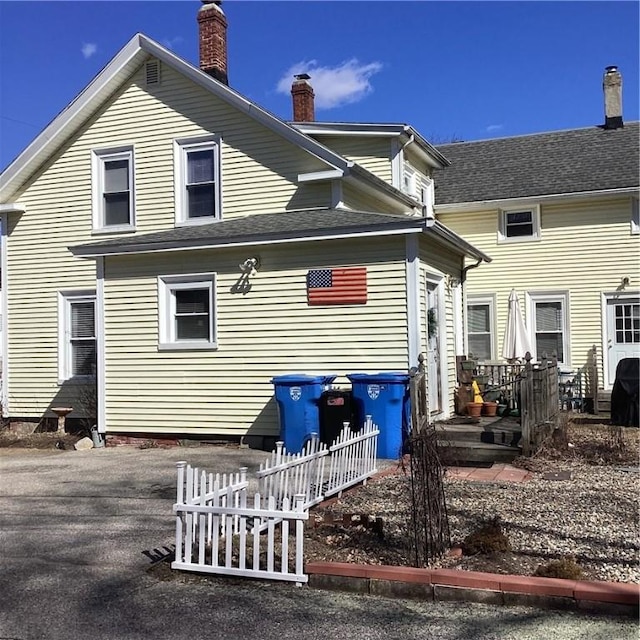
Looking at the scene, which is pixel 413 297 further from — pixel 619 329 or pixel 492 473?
pixel 619 329

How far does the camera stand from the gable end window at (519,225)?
1848 centimetres

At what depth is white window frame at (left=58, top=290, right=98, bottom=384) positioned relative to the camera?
15266 millimetres

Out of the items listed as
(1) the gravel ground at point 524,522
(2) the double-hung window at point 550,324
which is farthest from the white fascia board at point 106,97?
(2) the double-hung window at point 550,324

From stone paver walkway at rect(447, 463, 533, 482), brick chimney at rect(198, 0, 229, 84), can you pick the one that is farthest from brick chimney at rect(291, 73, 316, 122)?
stone paver walkway at rect(447, 463, 533, 482)

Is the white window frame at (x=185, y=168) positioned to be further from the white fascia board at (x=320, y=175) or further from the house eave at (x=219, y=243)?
the white fascia board at (x=320, y=175)

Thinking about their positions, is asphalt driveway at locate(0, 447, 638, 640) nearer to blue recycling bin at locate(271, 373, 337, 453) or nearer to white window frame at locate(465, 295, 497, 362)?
blue recycling bin at locate(271, 373, 337, 453)

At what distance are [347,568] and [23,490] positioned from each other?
18.2 feet

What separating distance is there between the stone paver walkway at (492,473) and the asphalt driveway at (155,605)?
3.66m

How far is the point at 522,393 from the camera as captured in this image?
986 cm

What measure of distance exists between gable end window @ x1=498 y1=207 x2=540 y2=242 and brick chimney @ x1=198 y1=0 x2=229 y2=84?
7761mm

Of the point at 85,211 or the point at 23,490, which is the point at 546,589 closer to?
the point at 23,490

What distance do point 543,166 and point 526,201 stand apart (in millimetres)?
1774

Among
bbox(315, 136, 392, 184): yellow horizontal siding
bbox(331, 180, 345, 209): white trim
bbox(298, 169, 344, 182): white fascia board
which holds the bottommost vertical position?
bbox(331, 180, 345, 209): white trim

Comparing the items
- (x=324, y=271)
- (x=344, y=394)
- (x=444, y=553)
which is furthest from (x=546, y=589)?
(x=324, y=271)
